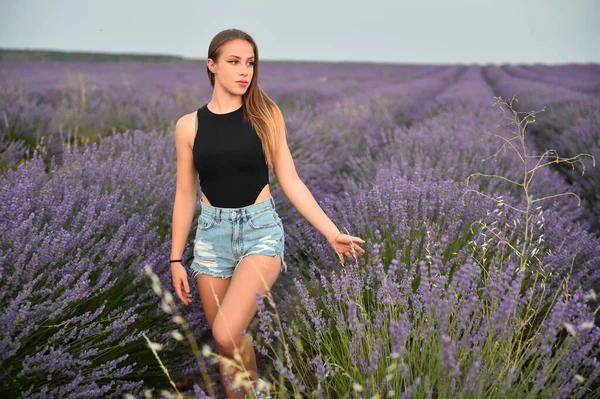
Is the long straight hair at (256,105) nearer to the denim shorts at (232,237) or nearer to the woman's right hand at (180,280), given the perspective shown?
the denim shorts at (232,237)

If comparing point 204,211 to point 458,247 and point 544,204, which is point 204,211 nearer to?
point 458,247

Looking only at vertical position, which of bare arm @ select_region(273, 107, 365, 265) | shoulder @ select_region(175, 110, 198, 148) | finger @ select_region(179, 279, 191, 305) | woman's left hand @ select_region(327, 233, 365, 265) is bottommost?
finger @ select_region(179, 279, 191, 305)

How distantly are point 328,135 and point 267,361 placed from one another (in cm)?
368

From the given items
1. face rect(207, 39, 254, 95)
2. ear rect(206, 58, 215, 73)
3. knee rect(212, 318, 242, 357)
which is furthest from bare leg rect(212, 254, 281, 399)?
ear rect(206, 58, 215, 73)

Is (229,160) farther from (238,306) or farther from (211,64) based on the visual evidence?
(238,306)

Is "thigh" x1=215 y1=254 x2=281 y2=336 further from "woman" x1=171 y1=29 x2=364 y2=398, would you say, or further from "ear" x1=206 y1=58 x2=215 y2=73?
"ear" x1=206 y1=58 x2=215 y2=73

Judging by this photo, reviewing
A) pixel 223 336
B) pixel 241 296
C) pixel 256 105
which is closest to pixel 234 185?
pixel 256 105

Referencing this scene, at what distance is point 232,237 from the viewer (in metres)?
1.97

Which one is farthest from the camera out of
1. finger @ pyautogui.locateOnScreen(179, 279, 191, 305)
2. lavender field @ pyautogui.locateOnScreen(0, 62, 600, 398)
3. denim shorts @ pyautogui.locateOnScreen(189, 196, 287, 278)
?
finger @ pyautogui.locateOnScreen(179, 279, 191, 305)

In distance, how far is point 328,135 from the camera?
6.13 m

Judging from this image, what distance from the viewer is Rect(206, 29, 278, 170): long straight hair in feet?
6.65

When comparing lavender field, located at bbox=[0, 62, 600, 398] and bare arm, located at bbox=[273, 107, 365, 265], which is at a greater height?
bare arm, located at bbox=[273, 107, 365, 265]

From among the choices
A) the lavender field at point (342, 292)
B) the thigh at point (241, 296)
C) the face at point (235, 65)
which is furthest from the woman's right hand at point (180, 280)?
the face at point (235, 65)

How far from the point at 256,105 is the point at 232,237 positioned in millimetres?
511
